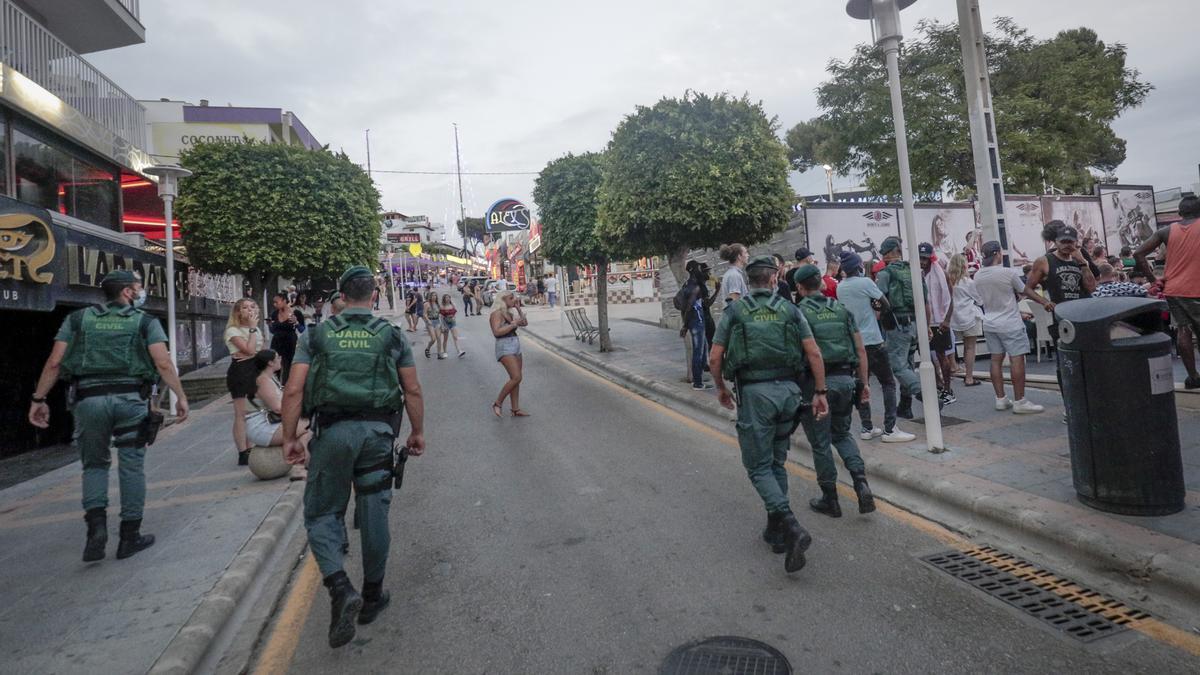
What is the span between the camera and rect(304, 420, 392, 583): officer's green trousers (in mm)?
3391

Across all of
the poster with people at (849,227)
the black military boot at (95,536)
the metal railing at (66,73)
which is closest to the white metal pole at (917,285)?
the black military boot at (95,536)

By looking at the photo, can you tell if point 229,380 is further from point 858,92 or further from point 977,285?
point 858,92

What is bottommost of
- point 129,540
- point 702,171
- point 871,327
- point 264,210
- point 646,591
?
point 646,591

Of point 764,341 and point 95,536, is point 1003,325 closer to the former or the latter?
point 764,341

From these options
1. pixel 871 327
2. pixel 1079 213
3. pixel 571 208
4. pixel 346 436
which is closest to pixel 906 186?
pixel 871 327

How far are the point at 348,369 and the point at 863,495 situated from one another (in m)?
3.37

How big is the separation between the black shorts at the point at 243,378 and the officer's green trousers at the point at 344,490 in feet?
11.1

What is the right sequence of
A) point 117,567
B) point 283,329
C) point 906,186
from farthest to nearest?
point 283,329 → point 906,186 → point 117,567

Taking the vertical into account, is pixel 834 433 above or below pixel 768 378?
below

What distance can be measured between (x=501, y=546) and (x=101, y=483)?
2.70 meters

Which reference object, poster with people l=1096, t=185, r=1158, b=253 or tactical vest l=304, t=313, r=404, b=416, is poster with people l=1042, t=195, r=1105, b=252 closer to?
poster with people l=1096, t=185, r=1158, b=253

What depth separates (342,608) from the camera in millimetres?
3281

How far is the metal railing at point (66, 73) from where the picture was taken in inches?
405

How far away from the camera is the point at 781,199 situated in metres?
9.98
